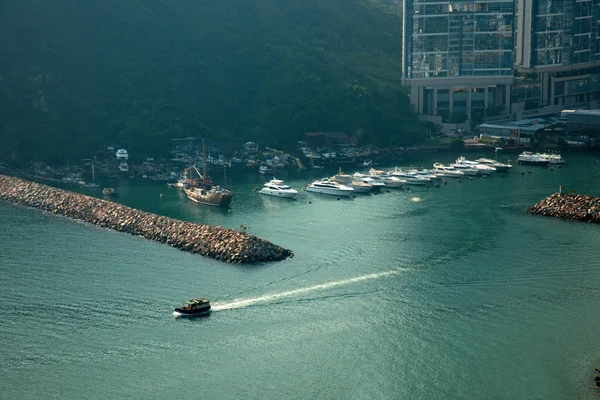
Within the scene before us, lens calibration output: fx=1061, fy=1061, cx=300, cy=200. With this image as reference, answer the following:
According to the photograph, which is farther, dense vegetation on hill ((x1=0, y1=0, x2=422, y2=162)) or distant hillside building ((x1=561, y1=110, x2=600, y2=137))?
distant hillside building ((x1=561, y1=110, x2=600, y2=137))

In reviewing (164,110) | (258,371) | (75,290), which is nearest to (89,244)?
(75,290)

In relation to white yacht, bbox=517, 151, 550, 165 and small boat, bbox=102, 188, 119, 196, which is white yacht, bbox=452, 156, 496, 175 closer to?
white yacht, bbox=517, 151, 550, 165

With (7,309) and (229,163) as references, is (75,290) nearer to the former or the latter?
(7,309)

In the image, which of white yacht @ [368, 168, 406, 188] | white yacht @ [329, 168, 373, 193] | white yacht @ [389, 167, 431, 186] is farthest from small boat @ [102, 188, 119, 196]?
white yacht @ [389, 167, 431, 186]

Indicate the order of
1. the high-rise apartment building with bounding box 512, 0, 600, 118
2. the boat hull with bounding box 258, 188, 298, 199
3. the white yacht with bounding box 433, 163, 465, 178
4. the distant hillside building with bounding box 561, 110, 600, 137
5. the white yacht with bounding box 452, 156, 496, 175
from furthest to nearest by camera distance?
the high-rise apartment building with bounding box 512, 0, 600, 118, the distant hillside building with bounding box 561, 110, 600, 137, the white yacht with bounding box 452, 156, 496, 175, the white yacht with bounding box 433, 163, 465, 178, the boat hull with bounding box 258, 188, 298, 199

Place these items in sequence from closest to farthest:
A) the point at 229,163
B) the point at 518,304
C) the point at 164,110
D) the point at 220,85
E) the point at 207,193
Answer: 1. the point at 518,304
2. the point at 207,193
3. the point at 229,163
4. the point at 164,110
5. the point at 220,85

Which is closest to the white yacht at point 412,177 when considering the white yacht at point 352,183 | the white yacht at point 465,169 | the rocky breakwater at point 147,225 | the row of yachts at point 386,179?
the row of yachts at point 386,179

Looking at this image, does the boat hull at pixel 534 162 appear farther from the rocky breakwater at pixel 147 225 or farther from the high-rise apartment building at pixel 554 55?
the rocky breakwater at pixel 147 225
